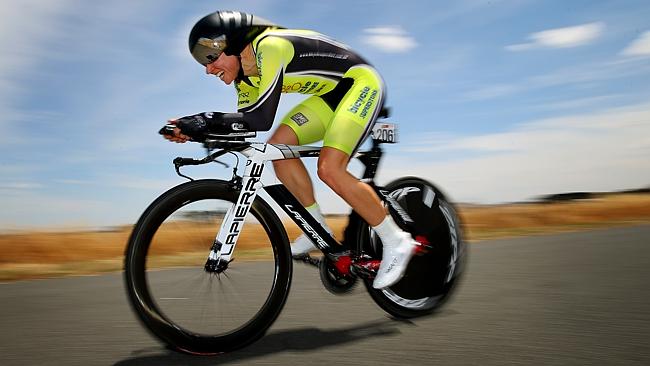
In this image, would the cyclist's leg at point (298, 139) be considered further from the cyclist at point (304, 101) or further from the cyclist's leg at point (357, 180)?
the cyclist's leg at point (357, 180)

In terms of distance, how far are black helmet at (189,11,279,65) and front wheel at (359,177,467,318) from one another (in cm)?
151

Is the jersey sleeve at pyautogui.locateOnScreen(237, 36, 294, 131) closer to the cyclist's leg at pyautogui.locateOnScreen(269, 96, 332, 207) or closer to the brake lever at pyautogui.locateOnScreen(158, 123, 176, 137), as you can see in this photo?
the brake lever at pyautogui.locateOnScreen(158, 123, 176, 137)

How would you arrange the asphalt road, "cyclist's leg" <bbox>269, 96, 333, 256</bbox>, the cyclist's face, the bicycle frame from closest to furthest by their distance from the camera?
the asphalt road < the bicycle frame < the cyclist's face < "cyclist's leg" <bbox>269, 96, 333, 256</bbox>

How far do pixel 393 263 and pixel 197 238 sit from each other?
4.34 ft

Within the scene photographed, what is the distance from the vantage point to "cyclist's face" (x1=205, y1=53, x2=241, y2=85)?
160 inches

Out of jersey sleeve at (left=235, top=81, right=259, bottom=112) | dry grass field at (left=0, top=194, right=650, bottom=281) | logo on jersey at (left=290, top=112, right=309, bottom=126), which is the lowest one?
dry grass field at (left=0, top=194, right=650, bottom=281)

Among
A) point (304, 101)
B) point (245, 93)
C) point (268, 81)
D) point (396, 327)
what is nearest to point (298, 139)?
point (304, 101)

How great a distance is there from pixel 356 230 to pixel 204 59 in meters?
1.55

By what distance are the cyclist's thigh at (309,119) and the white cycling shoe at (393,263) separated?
0.96 metres

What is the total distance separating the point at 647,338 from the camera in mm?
3561

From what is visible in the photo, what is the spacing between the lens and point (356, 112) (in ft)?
13.8

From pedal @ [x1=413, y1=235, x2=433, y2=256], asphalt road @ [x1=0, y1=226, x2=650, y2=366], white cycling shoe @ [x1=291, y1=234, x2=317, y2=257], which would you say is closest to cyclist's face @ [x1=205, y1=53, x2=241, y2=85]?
white cycling shoe @ [x1=291, y1=234, x2=317, y2=257]

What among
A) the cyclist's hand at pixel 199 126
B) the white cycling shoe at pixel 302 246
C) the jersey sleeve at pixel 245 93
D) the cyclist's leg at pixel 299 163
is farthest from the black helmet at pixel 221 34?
the white cycling shoe at pixel 302 246

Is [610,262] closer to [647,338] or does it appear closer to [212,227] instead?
[647,338]
